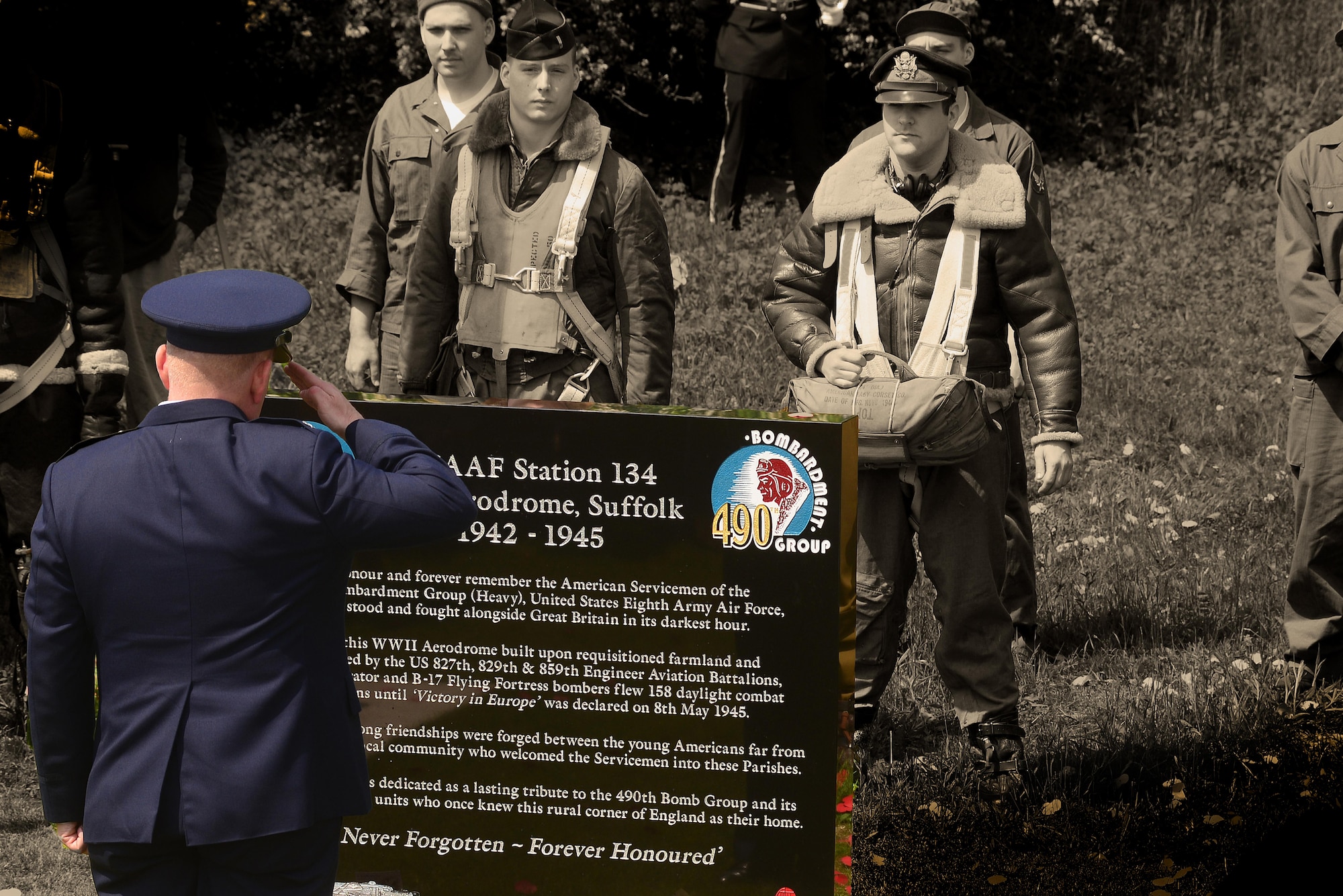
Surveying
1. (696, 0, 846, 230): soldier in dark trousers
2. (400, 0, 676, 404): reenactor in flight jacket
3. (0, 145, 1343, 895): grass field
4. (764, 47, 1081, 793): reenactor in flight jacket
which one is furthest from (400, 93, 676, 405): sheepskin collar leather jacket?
(696, 0, 846, 230): soldier in dark trousers

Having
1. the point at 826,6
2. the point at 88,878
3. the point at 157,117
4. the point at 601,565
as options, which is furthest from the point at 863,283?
the point at 826,6

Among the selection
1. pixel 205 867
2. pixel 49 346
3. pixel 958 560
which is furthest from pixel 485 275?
pixel 205 867

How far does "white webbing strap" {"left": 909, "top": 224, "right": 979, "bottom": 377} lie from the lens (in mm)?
4848

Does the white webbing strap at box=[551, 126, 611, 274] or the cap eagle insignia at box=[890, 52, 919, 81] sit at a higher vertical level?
the cap eagle insignia at box=[890, 52, 919, 81]

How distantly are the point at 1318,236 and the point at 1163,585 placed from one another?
74.5 inches

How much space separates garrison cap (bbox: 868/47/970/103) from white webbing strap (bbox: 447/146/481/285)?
4.66 ft

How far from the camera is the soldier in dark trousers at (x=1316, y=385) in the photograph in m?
5.48

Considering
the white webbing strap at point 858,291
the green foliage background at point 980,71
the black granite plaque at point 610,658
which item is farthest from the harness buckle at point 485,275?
the green foliage background at point 980,71

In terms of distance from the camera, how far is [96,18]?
6895 mm

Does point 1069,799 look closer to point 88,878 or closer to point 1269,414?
point 88,878

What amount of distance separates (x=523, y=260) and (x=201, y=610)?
2436 mm

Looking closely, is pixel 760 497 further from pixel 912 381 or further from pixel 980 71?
pixel 980 71

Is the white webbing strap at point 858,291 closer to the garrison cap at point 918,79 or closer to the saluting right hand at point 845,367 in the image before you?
the saluting right hand at point 845,367

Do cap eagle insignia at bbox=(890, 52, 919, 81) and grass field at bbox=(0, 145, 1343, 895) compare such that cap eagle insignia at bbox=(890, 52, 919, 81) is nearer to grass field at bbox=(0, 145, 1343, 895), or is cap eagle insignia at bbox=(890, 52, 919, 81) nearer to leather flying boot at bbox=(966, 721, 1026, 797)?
leather flying boot at bbox=(966, 721, 1026, 797)
